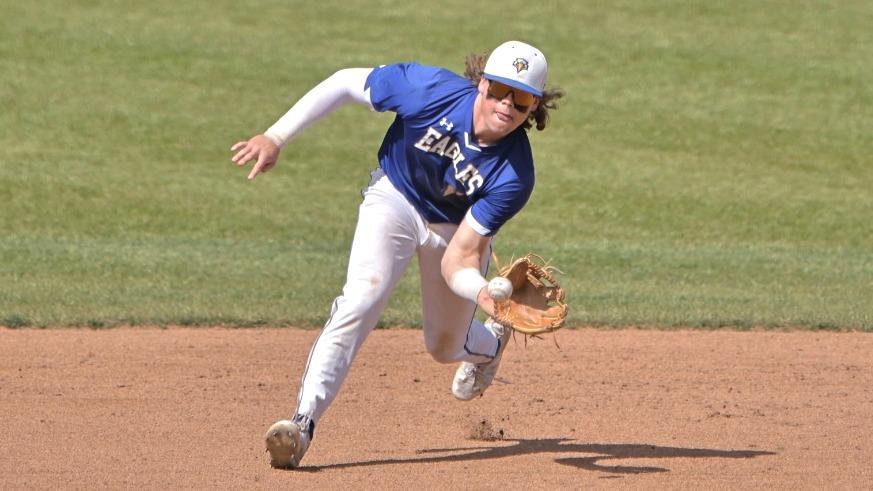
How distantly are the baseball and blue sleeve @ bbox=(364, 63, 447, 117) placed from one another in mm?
930

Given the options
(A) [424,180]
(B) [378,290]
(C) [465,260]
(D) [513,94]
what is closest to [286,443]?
(B) [378,290]

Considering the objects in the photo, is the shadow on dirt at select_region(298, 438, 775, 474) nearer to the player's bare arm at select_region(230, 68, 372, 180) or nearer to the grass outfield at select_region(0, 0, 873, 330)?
the player's bare arm at select_region(230, 68, 372, 180)

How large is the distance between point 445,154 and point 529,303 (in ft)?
2.61

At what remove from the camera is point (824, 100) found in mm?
19141

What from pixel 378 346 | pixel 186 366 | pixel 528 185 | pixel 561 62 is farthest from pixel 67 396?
pixel 561 62

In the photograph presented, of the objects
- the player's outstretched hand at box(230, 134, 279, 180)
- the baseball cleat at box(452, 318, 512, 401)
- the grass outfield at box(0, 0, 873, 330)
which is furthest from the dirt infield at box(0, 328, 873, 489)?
the player's outstretched hand at box(230, 134, 279, 180)

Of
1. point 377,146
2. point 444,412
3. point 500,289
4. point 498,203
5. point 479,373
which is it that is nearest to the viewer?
point 500,289

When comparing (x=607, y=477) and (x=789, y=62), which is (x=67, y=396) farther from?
(x=789, y=62)

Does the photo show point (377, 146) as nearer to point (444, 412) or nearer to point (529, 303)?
point (444, 412)

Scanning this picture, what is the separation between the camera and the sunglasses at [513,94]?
601cm

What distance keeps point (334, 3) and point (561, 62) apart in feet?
15.7

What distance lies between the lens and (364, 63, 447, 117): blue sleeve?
6258 millimetres

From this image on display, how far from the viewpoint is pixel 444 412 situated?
7.70 metres

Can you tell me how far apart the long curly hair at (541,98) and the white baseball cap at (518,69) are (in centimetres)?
13
